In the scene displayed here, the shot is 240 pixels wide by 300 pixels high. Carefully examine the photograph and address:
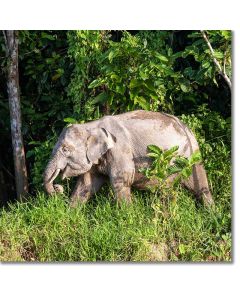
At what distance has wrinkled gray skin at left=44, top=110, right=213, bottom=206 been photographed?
4.32 metres

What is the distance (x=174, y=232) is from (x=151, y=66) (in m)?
0.96

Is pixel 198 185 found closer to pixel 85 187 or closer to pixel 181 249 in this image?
pixel 181 249

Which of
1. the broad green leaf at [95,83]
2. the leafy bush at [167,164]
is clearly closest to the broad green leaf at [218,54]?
the leafy bush at [167,164]

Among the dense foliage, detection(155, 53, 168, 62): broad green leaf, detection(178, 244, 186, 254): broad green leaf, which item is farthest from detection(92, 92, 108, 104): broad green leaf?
detection(178, 244, 186, 254): broad green leaf

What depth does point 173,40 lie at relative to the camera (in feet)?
17.0

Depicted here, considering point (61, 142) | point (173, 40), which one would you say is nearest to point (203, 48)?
point (173, 40)

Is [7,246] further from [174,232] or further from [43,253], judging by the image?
[174,232]

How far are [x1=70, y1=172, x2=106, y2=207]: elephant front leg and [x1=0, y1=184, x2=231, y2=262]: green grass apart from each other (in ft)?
0.16

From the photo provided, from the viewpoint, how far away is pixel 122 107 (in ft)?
15.6

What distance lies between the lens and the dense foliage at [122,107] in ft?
13.9

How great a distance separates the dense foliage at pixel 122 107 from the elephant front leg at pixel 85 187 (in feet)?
0.21

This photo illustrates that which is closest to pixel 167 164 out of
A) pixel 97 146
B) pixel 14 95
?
pixel 97 146

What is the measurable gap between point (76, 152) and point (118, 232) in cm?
48

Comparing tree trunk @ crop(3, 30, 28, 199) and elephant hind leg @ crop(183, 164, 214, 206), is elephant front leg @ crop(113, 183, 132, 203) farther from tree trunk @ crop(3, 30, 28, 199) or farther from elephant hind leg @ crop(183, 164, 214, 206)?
tree trunk @ crop(3, 30, 28, 199)
